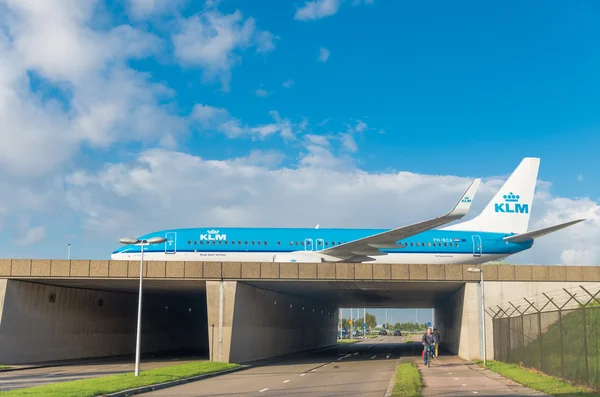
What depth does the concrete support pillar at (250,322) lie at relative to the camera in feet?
113

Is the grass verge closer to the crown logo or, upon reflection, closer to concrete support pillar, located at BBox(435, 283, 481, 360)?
concrete support pillar, located at BBox(435, 283, 481, 360)

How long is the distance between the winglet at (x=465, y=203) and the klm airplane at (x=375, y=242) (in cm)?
367

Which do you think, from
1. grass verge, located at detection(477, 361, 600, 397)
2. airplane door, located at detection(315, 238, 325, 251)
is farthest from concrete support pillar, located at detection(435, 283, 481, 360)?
airplane door, located at detection(315, 238, 325, 251)

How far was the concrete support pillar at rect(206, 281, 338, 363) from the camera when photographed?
113 feet

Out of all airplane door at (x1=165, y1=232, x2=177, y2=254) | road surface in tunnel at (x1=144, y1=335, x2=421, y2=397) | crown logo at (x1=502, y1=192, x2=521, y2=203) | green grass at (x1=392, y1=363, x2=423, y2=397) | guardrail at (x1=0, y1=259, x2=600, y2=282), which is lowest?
road surface in tunnel at (x1=144, y1=335, x2=421, y2=397)

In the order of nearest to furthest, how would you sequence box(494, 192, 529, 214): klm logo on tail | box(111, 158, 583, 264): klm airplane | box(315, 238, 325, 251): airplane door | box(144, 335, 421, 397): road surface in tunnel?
1. box(144, 335, 421, 397): road surface in tunnel
2. box(111, 158, 583, 264): klm airplane
3. box(315, 238, 325, 251): airplane door
4. box(494, 192, 529, 214): klm logo on tail

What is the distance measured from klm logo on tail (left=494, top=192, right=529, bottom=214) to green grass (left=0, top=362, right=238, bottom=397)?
26.3 meters

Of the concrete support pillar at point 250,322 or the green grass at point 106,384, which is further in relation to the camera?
the concrete support pillar at point 250,322

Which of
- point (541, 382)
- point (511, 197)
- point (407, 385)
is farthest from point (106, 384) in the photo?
point (511, 197)

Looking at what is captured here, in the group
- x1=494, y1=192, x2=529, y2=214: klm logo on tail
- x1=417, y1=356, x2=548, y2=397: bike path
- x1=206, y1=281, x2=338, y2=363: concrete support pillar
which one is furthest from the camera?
x1=494, y1=192, x2=529, y2=214: klm logo on tail

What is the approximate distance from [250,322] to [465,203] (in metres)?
14.6

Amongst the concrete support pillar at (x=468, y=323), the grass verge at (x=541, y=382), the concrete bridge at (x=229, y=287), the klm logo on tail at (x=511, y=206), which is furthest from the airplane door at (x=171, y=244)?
the klm logo on tail at (x=511, y=206)

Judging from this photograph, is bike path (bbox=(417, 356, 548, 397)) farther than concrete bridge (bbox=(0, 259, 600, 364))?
No

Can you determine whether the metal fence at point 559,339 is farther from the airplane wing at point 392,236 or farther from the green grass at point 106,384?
the green grass at point 106,384
